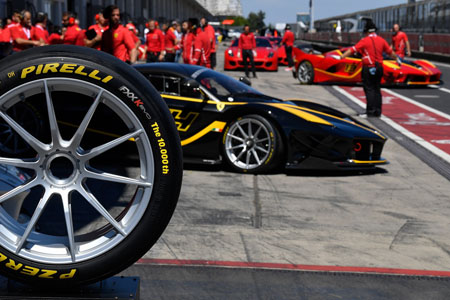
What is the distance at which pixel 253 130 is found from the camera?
310 inches

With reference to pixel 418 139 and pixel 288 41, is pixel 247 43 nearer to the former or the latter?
pixel 288 41

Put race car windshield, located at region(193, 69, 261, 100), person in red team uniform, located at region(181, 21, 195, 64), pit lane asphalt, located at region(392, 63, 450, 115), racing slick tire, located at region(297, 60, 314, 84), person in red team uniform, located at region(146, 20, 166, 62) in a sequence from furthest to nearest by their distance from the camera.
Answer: racing slick tire, located at region(297, 60, 314, 84)
person in red team uniform, located at region(146, 20, 166, 62)
pit lane asphalt, located at region(392, 63, 450, 115)
person in red team uniform, located at region(181, 21, 195, 64)
race car windshield, located at region(193, 69, 261, 100)

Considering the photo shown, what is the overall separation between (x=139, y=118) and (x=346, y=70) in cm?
1731

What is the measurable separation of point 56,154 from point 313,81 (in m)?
17.9

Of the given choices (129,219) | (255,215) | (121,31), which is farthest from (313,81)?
(129,219)

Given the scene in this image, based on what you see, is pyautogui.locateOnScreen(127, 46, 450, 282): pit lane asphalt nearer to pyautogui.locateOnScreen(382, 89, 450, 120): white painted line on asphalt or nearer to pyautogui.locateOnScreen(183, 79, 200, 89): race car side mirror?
pyautogui.locateOnScreen(183, 79, 200, 89): race car side mirror

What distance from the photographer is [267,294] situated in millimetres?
4000

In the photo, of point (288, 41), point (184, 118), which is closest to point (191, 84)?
point (184, 118)

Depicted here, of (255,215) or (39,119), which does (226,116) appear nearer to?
(255,215)

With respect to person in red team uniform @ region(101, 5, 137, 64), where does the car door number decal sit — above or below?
below

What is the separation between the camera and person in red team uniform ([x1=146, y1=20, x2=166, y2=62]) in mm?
18219

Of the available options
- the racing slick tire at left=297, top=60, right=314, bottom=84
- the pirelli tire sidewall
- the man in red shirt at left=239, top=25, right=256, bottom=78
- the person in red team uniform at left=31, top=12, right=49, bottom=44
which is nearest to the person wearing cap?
the person in red team uniform at left=31, top=12, right=49, bottom=44

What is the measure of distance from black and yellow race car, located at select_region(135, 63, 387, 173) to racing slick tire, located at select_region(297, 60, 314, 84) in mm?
12064

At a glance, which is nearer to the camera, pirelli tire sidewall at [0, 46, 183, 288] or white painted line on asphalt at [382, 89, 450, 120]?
pirelli tire sidewall at [0, 46, 183, 288]
